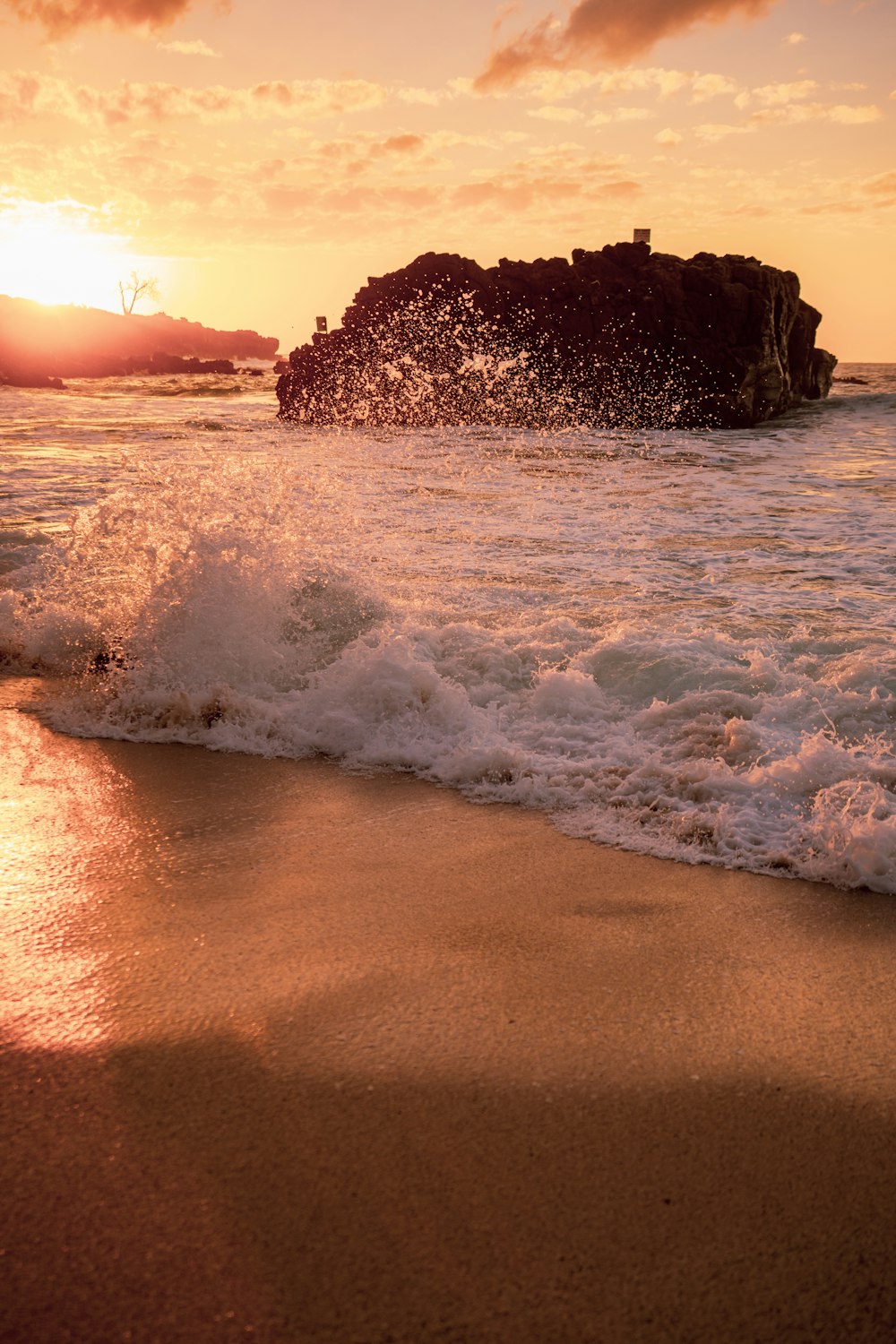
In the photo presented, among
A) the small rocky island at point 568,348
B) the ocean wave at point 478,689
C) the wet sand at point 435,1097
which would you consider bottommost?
the wet sand at point 435,1097

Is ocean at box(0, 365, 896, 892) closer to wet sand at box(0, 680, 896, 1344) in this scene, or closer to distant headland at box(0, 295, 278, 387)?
wet sand at box(0, 680, 896, 1344)

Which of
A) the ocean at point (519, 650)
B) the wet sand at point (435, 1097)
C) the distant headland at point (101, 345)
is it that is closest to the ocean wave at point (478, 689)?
the ocean at point (519, 650)

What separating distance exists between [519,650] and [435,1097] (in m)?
3.33

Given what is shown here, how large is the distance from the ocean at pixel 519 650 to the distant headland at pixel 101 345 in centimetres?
4034

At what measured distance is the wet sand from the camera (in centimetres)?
154

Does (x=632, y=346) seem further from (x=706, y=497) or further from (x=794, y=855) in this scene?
(x=794, y=855)

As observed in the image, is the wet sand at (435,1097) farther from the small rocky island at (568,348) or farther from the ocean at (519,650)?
the small rocky island at (568,348)

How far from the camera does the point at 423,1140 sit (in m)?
1.86


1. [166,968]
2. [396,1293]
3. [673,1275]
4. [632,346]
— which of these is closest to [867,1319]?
[673,1275]

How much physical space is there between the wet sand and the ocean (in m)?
0.63

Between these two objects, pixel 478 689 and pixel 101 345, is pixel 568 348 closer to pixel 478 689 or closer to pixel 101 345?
pixel 478 689

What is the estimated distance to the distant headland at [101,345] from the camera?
178ft

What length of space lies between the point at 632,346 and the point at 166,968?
27.7m

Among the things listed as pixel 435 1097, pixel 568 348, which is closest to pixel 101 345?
pixel 568 348
